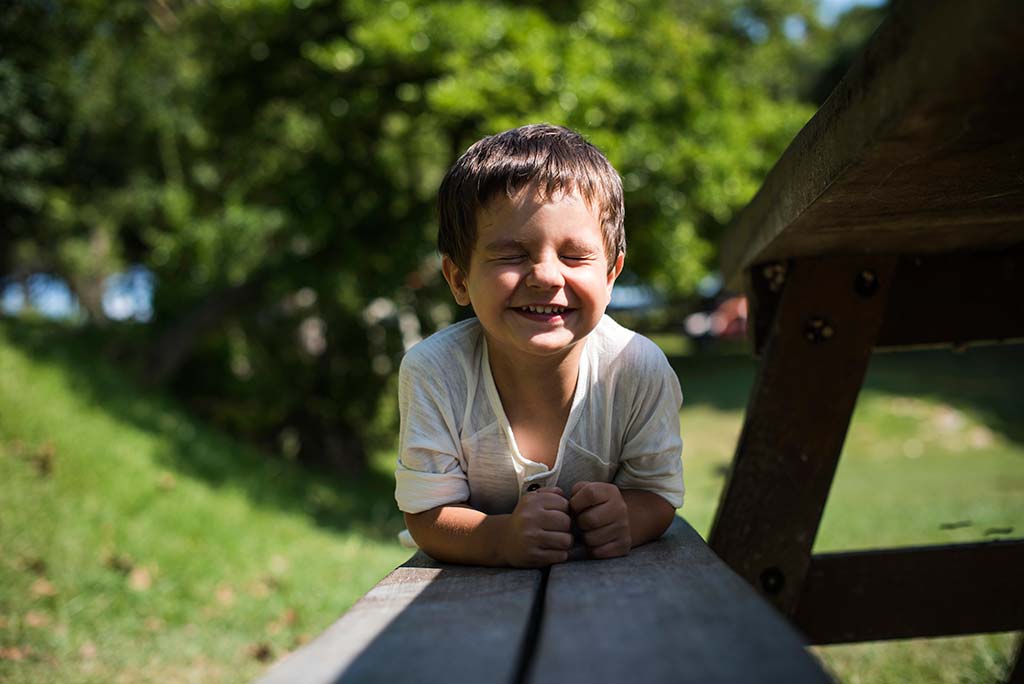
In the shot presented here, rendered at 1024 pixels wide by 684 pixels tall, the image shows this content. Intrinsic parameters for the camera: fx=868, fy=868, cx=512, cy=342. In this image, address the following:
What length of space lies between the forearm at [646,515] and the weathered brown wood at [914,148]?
0.60m

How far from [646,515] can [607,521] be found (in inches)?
6.4

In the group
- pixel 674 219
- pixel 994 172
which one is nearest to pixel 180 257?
pixel 674 219

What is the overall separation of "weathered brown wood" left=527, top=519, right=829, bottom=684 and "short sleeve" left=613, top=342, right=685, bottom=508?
0.52 metres

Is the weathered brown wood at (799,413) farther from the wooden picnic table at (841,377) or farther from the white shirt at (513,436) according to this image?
the white shirt at (513,436)

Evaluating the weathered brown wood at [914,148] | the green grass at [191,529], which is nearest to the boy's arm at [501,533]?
the weathered brown wood at [914,148]

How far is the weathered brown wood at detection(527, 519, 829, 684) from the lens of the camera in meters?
0.89

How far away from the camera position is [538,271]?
5.74 feet

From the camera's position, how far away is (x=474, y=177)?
Answer: 6.01 ft

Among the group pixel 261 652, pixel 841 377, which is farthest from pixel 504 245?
pixel 261 652

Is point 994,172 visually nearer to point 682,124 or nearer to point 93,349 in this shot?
point 682,124

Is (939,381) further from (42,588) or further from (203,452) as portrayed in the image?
(42,588)

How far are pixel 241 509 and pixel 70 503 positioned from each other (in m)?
1.46

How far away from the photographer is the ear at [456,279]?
2.01 meters

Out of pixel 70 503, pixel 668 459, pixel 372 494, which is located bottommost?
pixel 372 494
